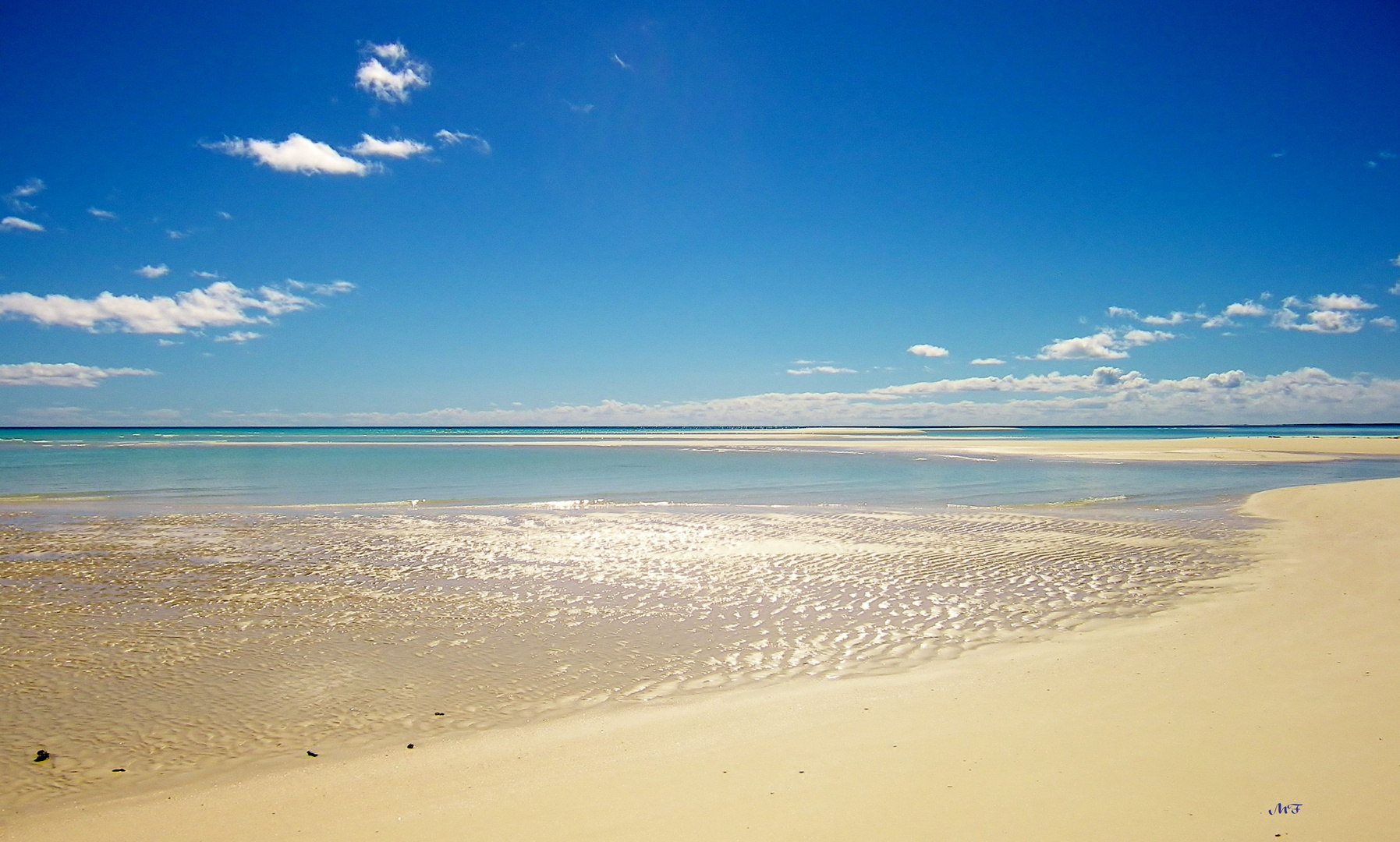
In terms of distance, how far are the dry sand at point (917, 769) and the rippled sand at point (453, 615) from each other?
0.71 metres

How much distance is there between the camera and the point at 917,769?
232 inches

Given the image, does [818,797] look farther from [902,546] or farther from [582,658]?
[902,546]

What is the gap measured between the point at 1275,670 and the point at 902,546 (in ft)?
28.0

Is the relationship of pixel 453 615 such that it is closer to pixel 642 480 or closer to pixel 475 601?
pixel 475 601

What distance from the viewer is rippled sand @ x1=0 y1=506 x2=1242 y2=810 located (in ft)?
23.7

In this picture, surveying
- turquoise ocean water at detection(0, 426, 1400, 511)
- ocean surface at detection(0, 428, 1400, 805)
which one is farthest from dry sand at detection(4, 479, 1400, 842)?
turquoise ocean water at detection(0, 426, 1400, 511)

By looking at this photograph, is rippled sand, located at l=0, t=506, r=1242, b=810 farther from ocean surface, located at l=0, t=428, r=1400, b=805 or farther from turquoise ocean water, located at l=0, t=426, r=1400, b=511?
turquoise ocean water, located at l=0, t=426, r=1400, b=511

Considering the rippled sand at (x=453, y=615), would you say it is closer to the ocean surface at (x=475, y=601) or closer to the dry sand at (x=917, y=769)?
the ocean surface at (x=475, y=601)

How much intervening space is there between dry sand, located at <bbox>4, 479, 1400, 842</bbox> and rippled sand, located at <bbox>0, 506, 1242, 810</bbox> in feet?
2.33

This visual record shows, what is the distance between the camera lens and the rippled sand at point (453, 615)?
7211 millimetres

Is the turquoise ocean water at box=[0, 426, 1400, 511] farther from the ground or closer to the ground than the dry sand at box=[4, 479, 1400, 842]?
farther from the ground

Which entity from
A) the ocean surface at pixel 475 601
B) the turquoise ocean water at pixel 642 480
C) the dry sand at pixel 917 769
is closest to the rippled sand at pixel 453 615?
the ocean surface at pixel 475 601

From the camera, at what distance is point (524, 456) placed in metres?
59.2

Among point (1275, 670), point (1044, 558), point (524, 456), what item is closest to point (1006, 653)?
point (1275, 670)
